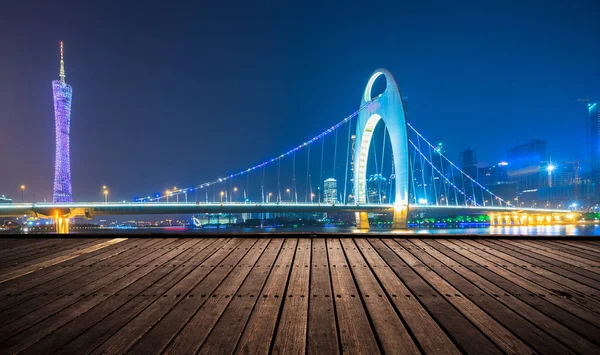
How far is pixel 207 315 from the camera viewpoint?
2.64m

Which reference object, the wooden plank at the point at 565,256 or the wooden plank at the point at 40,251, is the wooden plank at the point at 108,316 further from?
the wooden plank at the point at 565,256

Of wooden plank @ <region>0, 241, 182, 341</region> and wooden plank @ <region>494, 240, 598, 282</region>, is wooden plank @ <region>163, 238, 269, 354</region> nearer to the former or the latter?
wooden plank @ <region>0, 241, 182, 341</region>

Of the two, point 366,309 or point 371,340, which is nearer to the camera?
point 371,340

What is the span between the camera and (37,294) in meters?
3.30

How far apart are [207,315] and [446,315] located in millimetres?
1666

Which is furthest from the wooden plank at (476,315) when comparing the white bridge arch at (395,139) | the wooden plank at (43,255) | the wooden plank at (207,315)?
the white bridge arch at (395,139)

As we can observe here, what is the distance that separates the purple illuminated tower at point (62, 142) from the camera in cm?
5808

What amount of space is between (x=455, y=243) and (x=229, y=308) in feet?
14.6

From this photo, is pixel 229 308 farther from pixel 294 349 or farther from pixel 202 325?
pixel 294 349

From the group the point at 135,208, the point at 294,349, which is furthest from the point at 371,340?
the point at 135,208

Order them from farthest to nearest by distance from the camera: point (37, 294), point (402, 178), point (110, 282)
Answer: point (402, 178), point (110, 282), point (37, 294)

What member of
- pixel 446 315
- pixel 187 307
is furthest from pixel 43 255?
pixel 446 315

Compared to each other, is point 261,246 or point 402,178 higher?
point 402,178

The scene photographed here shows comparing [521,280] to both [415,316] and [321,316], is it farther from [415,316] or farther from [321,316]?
[321,316]
